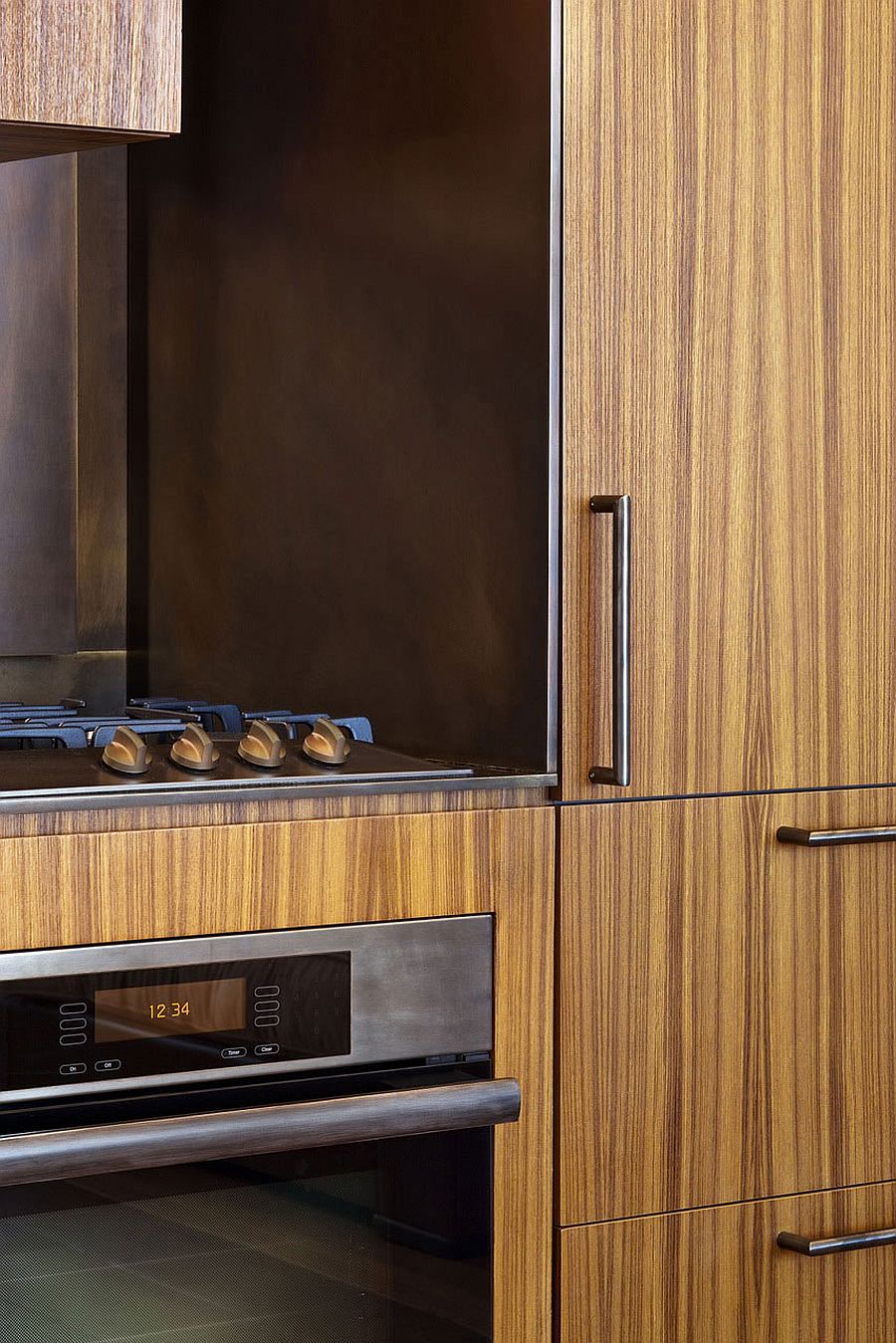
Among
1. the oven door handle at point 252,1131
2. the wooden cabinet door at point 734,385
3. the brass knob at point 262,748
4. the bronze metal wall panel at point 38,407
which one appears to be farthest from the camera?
the bronze metal wall panel at point 38,407

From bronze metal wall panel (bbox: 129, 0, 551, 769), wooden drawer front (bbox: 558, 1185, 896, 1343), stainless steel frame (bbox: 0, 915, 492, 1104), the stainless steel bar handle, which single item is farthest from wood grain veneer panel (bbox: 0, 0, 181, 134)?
wooden drawer front (bbox: 558, 1185, 896, 1343)

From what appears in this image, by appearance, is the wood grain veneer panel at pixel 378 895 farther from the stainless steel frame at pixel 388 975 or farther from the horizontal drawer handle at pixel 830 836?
the horizontal drawer handle at pixel 830 836

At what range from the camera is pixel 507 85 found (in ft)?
4.79

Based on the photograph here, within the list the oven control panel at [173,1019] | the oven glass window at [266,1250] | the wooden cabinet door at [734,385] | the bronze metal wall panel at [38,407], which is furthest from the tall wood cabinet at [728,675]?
the bronze metal wall panel at [38,407]

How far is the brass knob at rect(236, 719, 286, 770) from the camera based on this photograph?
1.33m

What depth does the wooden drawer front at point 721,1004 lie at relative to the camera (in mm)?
1444

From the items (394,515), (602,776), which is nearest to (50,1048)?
(602,776)

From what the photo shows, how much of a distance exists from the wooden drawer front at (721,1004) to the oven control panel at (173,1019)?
0.22 meters

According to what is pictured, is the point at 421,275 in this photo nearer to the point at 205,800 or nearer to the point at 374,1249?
the point at 205,800

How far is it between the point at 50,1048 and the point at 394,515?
2.02 ft

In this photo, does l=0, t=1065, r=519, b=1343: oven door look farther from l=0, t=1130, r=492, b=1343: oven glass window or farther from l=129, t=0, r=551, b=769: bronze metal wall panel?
l=129, t=0, r=551, b=769: bronze metal wall panel

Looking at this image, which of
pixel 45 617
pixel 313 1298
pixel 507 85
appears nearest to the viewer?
pixel 313 1298

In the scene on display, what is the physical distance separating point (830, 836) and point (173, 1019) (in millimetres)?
600

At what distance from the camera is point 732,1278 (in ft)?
4.96
